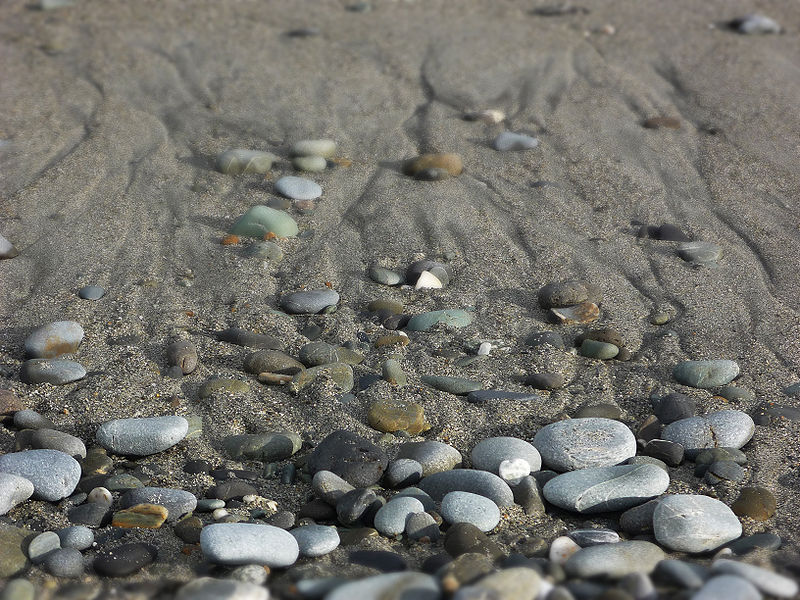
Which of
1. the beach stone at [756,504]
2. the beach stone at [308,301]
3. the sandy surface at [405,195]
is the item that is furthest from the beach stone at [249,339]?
the beach stone at [756,504]

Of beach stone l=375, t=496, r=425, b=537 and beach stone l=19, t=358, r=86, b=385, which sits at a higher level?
beach stone l=375, t=496, r=425, b=537

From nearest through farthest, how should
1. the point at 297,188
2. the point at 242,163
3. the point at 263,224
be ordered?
1. the point at 263,224
2. the point at 297,188
3. the point at 242,163

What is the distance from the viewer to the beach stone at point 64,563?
1.95m

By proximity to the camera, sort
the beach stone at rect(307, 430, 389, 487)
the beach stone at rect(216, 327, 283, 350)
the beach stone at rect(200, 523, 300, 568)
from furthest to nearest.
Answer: the beach stone at rect(216, 327, 283, 350), the beach stone at rect(307, 430, 389, 487), the beach stone at rect(200, 523, 300, 568)

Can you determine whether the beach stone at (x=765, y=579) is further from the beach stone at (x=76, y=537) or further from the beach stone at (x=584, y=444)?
the beach stone at (x=76, y=537)

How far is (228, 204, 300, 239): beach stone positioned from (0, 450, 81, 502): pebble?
4.94 feet

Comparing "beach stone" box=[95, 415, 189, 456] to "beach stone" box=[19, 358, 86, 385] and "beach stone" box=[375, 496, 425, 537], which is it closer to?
"beach stone" box=[19, 358, 86, 385]

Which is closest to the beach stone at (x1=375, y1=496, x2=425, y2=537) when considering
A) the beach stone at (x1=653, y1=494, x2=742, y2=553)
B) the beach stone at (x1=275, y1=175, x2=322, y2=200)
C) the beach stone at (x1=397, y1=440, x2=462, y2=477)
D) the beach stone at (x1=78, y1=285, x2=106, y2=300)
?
the beach stone at (x1=397, y1=440, x2=462, y2=477)

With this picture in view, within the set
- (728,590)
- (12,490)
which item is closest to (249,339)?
(12,490)

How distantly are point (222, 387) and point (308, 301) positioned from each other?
0.58m

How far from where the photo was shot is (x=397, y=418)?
8.26 ft

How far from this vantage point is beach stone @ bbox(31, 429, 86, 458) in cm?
235

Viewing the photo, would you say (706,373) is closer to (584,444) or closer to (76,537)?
(584,444)

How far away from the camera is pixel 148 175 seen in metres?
3.96
